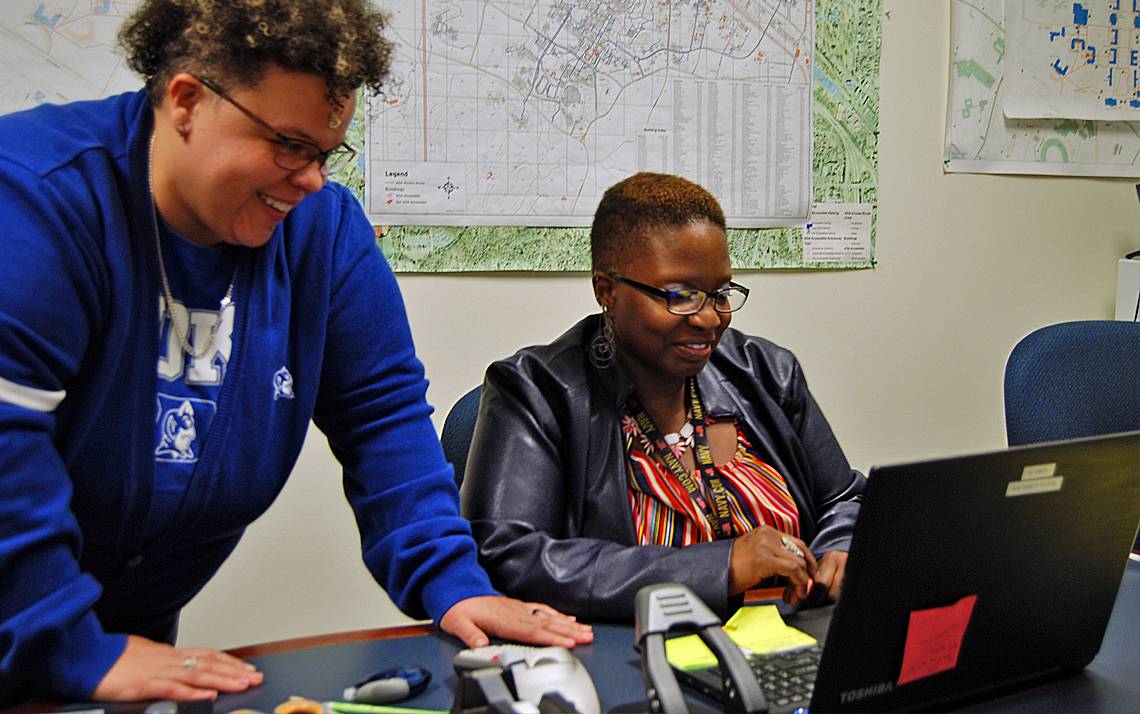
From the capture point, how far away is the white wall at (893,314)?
240 centimetres

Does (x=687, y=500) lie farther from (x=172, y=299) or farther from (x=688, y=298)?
(x=172, y=299)

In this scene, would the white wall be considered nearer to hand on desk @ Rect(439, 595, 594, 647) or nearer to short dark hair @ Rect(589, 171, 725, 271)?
short dark hair @ Rect(589, 171, 725, 271)

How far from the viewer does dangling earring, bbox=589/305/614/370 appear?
5.55ft

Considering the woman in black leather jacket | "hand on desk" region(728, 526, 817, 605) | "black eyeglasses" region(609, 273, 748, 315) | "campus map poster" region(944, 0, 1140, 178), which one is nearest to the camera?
"hand on desk" region(728, 526, 817, 605)

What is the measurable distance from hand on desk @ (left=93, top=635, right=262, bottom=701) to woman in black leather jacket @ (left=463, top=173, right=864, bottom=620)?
437 mm

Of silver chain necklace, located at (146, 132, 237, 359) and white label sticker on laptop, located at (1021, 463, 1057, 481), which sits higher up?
silver chain necklace, located at (146, 132, 237, 359)

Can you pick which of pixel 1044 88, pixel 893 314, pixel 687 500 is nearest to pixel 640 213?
pixel 687 500

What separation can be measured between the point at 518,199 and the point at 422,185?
22cm

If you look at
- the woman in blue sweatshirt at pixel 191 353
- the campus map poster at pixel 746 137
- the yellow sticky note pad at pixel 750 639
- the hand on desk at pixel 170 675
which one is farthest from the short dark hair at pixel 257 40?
the campus map poster at pixel 746 137

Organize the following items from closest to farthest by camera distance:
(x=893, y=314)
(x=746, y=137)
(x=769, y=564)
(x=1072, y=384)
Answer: (x=769, y=564), (x=1072, y=384), (x=746, y=137), (x=893, y=314)

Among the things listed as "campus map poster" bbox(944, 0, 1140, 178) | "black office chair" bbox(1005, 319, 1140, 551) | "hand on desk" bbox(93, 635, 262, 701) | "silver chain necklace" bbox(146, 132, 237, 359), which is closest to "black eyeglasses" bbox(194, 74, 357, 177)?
"silver chain necklace" bbox(146, 132, 237, 359)

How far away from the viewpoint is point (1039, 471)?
100 centimetres

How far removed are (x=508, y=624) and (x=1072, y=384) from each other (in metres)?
1.43

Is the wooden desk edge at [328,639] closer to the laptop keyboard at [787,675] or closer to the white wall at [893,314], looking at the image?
the laptop keyboard at [787,675]
